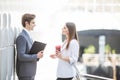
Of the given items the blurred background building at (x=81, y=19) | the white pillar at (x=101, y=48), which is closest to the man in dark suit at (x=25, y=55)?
the blurred background building at (x=81, y=19)

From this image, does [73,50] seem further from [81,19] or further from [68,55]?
[81,19]

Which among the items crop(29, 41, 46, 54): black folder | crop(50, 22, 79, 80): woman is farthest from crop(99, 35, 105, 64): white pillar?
crop(29, 41, 46, 54): black folder

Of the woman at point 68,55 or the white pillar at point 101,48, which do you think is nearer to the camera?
the woman at point 68,55

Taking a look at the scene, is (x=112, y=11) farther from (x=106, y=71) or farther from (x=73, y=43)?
(x=73, y=43)

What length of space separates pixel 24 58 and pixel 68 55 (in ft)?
1.63

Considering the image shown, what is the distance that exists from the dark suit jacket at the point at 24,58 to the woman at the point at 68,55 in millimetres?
289

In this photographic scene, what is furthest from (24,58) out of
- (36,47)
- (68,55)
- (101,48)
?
(101,48)

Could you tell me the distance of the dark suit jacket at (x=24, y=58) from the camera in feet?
9.09

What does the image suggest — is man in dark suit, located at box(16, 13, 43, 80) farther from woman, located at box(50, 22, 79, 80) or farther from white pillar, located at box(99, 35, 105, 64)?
white pillar, located at box(99, 35, 105, 64)

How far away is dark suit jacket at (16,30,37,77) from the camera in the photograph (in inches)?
109

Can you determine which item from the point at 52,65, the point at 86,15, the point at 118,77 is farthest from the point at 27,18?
the point at 118,77

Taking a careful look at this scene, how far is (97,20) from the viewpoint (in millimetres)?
6629

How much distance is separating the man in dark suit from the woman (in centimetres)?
28

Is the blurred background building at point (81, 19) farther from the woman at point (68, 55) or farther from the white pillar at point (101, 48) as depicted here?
the woman at point (68, 55)
